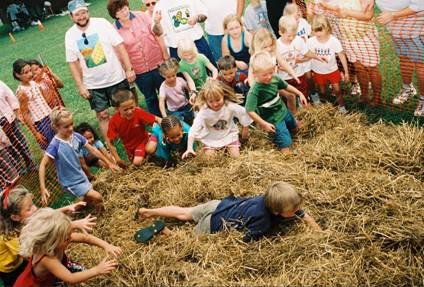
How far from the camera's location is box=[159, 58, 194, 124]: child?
242 inches

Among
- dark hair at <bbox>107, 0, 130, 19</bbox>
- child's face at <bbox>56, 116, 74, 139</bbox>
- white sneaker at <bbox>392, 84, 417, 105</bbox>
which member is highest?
dark hair at <bbox>107, 0, 130, 19</bbox>

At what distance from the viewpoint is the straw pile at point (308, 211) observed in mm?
3316

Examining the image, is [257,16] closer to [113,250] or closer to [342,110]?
[342,110]

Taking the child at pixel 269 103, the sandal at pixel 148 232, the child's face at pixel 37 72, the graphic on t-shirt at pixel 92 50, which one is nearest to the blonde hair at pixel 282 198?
the sandal at pixel 148 232

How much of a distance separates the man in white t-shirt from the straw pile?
1.68 metres

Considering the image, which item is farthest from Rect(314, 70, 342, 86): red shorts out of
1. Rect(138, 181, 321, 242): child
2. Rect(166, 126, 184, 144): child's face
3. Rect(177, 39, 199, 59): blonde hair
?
Rect(138, 181, 321, 242): child

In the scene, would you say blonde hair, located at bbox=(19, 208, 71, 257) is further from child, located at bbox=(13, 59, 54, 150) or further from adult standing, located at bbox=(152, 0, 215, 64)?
adult standing, located at bbox=(152, 0, 215, 64)

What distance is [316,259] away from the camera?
135 inches

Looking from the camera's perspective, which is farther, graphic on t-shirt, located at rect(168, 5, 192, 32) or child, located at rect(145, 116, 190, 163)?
graphic on t-shirt, located at rect(168, 5, 192, 32)

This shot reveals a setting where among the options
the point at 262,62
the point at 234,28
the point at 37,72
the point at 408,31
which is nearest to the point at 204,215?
the point at 262,62

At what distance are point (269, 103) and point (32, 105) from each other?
12.6ft

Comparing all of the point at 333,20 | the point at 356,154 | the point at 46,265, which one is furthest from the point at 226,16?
the point at 46,265

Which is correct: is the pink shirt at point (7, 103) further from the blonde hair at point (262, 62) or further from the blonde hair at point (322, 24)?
the blonde hair at point (322, 24)

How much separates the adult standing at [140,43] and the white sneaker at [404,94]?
383 centimetres
